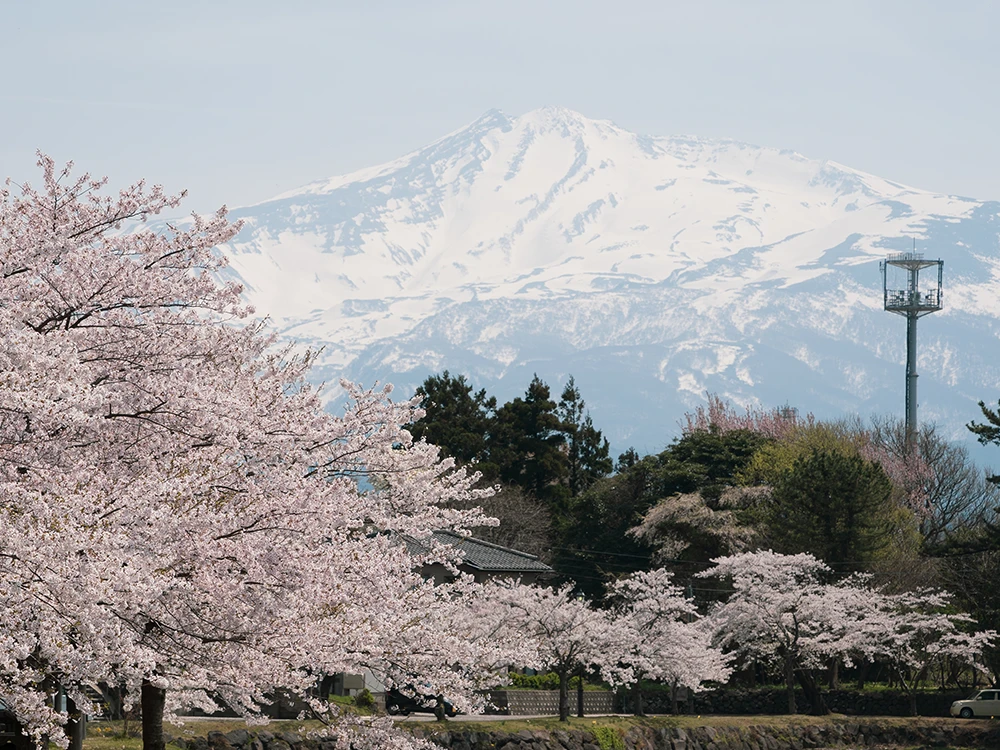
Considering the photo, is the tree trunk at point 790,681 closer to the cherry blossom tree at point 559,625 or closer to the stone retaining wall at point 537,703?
the stone retaining wall at point 537,703

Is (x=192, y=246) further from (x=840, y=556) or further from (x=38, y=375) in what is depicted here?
(x=840, y=556)

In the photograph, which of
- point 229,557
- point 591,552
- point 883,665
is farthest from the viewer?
point 591,552

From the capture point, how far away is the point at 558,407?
260 ft

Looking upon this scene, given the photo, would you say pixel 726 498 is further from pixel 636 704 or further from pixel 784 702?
pixel 636 704

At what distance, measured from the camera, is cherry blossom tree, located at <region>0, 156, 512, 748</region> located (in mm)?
9664

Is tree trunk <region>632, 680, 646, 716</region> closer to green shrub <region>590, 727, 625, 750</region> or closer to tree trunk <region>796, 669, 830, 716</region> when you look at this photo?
green shrub <region>590, 727, 625, 750</region>

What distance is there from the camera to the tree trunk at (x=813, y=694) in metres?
43.5

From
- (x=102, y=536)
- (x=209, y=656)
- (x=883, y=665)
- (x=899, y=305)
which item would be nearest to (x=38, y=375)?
(x=102, y=536)

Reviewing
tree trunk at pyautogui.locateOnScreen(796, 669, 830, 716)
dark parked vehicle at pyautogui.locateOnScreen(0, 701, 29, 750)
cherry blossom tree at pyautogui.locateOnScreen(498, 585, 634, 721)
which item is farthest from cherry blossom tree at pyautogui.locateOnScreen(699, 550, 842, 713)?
dark parked vehicle at pyautogui.locateOnScreen(0, 701, 29, 750)

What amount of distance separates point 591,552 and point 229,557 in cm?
4581

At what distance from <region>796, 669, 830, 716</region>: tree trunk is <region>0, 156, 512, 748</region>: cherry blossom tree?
105ft

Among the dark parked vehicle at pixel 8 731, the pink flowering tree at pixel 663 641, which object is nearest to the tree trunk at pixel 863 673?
the pink flowering tree at pixel 663 641

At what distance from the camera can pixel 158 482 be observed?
34.8 feet

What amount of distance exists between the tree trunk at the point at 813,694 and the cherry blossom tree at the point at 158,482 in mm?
32024
